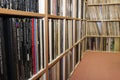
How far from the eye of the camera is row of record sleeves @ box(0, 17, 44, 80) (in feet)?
2.52

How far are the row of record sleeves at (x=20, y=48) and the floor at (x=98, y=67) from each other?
4.25 feet

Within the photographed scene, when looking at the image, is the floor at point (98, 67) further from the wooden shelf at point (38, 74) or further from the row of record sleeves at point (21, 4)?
the row of record sleeves at point (21, 4)

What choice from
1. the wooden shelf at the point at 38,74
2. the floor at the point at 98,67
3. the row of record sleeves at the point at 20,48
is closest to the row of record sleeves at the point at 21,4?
the row of record sleeves at the point at 20,48

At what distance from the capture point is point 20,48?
0.89m

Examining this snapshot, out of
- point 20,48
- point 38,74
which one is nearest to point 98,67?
point 38,74

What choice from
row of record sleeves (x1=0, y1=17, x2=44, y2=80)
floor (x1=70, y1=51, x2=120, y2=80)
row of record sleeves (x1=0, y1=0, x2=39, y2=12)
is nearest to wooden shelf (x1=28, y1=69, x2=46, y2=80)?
row of record sleeves (x1=0, y1=17, x2=44, y2=80)

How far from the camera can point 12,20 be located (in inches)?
31.8

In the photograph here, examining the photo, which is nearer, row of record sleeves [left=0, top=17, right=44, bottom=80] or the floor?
row of record sleeves [left=0, top=17, right=44, bottom=80]

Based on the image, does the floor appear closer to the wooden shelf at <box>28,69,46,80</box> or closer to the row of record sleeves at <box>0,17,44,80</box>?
the wooden shelf at <box>28,69,46,80</box>

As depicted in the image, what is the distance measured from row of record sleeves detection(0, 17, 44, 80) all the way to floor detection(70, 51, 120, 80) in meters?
1.30

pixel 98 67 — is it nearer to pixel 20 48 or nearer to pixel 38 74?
pixel 38 74

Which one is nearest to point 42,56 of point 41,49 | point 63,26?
point 41,49

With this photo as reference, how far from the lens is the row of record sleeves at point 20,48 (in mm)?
767

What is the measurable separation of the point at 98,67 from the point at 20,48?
81.0 inches
